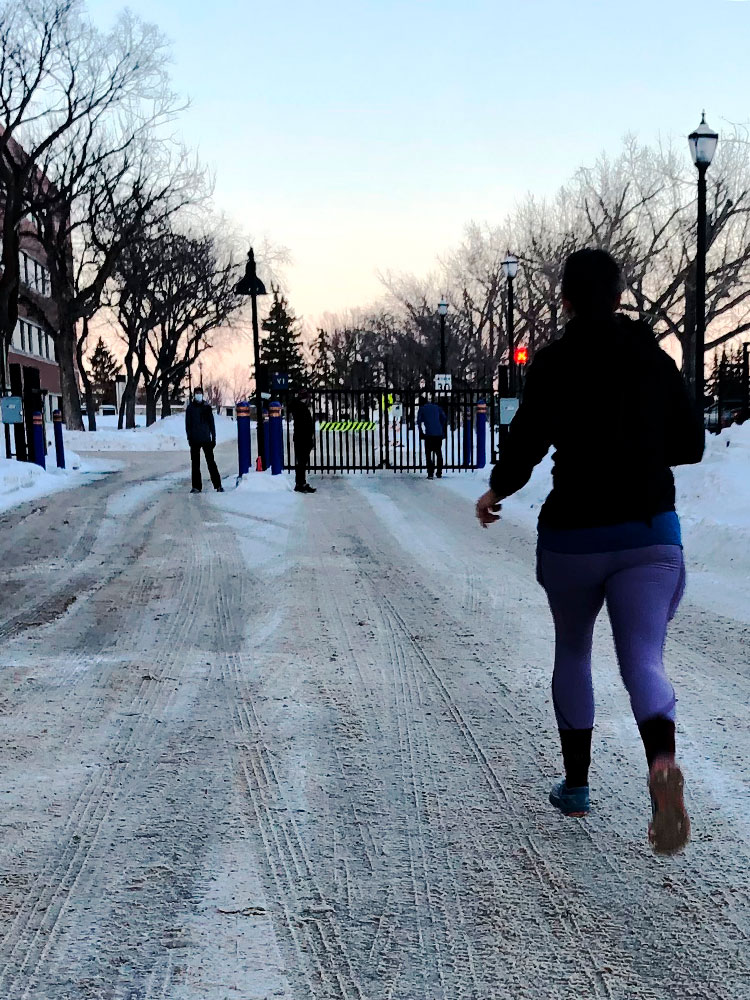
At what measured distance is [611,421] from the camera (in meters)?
2.62

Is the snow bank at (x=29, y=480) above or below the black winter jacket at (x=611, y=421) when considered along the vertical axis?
below

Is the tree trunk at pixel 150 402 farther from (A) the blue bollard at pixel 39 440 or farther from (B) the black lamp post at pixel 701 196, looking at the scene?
(B) the black lamp post at pixel 701 196

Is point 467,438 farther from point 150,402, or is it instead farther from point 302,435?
point 150,402

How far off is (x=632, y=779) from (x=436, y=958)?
141 cm

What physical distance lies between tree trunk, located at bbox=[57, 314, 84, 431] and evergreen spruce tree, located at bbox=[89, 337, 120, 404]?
301 feet

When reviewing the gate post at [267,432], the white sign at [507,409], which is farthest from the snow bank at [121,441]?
the white sign at [507,409]

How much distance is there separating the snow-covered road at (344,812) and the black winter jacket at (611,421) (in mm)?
1128

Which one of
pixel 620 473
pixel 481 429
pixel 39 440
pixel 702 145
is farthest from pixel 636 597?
pixel 39 440

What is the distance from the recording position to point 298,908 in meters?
2.51

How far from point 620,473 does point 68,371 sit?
136 feet

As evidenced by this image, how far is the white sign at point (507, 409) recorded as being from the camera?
17.7 metres

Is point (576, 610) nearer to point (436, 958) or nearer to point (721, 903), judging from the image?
point (721, 903)

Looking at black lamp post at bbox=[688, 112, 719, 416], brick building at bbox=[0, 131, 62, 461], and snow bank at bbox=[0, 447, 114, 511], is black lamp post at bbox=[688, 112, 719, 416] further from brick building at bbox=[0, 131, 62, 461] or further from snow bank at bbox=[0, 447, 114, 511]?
brick building at bbox=[0, 131, 62, 461]

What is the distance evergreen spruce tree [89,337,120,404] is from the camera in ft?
428
